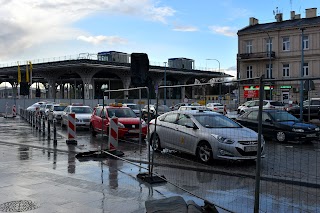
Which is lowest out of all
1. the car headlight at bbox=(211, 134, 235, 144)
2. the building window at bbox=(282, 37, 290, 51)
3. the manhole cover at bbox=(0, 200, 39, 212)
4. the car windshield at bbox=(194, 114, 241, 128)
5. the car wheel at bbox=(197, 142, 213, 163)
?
the manhole cover at bbox=(0, 200, 39, 212)

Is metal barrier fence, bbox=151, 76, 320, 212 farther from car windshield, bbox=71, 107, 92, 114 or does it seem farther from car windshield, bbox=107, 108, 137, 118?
car windshield, bbox=71, 107, 92, 114

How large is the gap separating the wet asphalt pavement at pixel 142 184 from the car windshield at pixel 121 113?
19.4 ft

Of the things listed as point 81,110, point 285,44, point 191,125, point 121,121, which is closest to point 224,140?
point 191,125

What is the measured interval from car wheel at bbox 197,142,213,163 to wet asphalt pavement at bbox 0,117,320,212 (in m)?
0.26

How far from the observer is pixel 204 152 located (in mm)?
10633

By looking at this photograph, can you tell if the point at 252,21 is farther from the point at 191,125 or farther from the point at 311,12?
the point at 191,125

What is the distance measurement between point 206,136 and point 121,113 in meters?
7.54

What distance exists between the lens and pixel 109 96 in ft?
46.8

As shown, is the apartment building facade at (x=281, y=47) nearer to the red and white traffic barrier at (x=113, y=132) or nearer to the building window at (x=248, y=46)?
the building window at (x=248, y=46)

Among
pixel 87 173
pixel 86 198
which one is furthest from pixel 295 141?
pixel 86 198

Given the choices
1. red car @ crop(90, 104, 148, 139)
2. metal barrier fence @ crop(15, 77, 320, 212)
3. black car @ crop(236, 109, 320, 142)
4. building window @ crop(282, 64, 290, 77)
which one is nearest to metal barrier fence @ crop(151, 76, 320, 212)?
metal barrier fence @ crop(15, 77, 320, 212)

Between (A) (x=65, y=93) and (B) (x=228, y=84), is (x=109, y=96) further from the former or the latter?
(A) (x=65, y=93)

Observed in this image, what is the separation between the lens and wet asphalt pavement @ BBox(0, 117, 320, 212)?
6469 millimetres

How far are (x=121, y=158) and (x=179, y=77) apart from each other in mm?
77290
